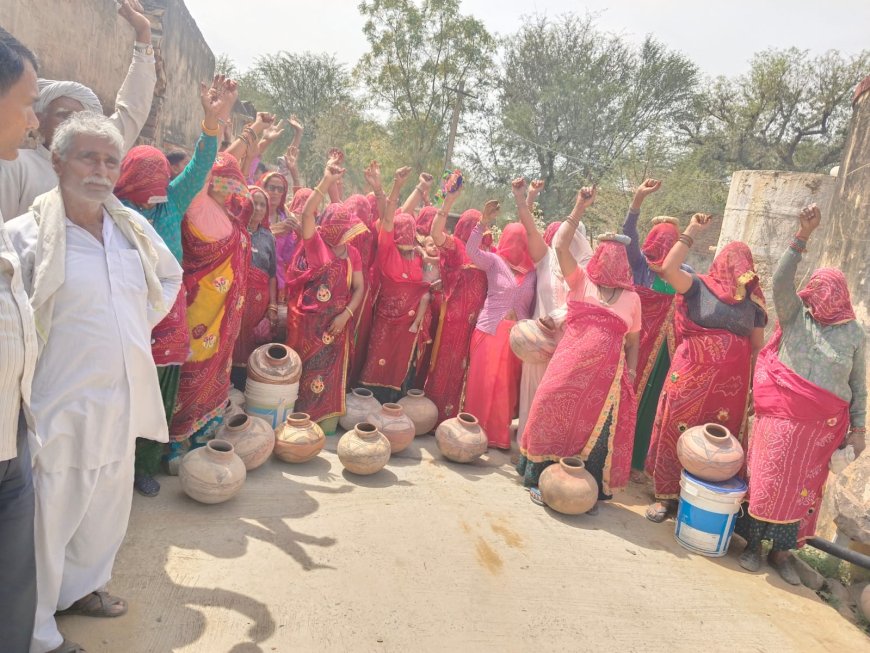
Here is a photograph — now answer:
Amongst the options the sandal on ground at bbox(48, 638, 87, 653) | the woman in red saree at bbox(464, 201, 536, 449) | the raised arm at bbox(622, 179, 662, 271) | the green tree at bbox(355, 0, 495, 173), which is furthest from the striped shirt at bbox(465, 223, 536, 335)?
the green tree at bbox(355, 0, 495, 173)

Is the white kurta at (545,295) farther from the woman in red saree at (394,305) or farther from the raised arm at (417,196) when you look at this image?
the raised arm at (417,196)

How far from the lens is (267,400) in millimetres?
4426

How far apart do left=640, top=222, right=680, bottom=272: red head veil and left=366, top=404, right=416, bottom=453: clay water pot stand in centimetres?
235

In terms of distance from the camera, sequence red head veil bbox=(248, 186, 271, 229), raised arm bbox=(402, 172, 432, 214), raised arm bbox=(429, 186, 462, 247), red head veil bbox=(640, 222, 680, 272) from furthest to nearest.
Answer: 1. raised arm bbox=(402, 172, 432, 214)
2. raised arm bbox=(429, 186, 462, 247)
3. red head veil bbox=(640, 222, 680, 272)
4. red head veil bbox=(248, 186, 271, 229)

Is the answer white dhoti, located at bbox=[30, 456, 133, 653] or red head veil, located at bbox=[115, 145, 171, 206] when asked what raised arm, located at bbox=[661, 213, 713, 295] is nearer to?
red head veil, located at bbox=[115, 145, 171, 206]

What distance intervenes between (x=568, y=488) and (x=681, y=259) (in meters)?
1.79

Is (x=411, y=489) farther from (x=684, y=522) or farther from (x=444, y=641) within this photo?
(x=684, y=522)

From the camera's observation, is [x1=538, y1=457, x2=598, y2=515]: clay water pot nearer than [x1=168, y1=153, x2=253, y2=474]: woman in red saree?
No

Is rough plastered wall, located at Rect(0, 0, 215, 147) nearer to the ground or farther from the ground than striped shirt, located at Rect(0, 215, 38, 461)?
farther from the ground

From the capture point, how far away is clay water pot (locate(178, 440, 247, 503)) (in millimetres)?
3447

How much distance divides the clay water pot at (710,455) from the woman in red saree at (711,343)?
13.4 inches

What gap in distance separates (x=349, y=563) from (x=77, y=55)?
15.1 feet

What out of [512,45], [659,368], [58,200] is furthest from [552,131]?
[58,200]

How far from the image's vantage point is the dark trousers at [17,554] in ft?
6.21
